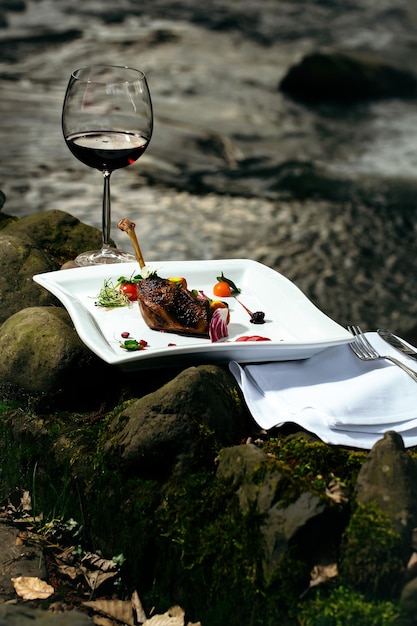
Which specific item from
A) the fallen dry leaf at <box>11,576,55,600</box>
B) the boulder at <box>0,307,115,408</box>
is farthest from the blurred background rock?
the fallen dry leaf at <box>11,576,55,600</box>

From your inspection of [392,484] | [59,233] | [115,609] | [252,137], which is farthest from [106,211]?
[252,137]

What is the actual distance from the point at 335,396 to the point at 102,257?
1.43 metres

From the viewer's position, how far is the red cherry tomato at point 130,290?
326cm

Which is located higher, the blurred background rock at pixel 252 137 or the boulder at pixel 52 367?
the boulder at pixel 52 367

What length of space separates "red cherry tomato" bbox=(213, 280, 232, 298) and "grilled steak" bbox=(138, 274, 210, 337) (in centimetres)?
32

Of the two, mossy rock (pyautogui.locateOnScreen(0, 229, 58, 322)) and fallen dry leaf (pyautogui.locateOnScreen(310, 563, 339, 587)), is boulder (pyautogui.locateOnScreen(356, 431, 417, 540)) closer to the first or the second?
fallen dry leaf (pyautogui.locateOnScreen(310, 563, 339, 587))

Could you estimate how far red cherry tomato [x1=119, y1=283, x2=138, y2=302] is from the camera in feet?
10.7

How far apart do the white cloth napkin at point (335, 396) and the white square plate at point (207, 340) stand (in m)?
0.06

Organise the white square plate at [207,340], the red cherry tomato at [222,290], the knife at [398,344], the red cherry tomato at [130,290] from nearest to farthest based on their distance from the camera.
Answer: the white square plate at [207,340] < the knife at [398,344] < the red cherry tomato at [130,290] < the red cherry tomato at [222,290]

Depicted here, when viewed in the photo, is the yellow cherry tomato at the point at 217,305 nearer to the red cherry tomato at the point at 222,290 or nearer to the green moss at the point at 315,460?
the red cherry tomato at the point at 222,290

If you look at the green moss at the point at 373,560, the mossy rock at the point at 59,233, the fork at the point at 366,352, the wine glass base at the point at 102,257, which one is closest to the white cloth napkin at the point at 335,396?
the fork at the point at 366,352

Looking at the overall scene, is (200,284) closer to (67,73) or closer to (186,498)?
(186,498)

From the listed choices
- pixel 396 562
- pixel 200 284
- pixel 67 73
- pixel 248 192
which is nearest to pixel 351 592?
pixel 396 562

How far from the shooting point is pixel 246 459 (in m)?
2.52
